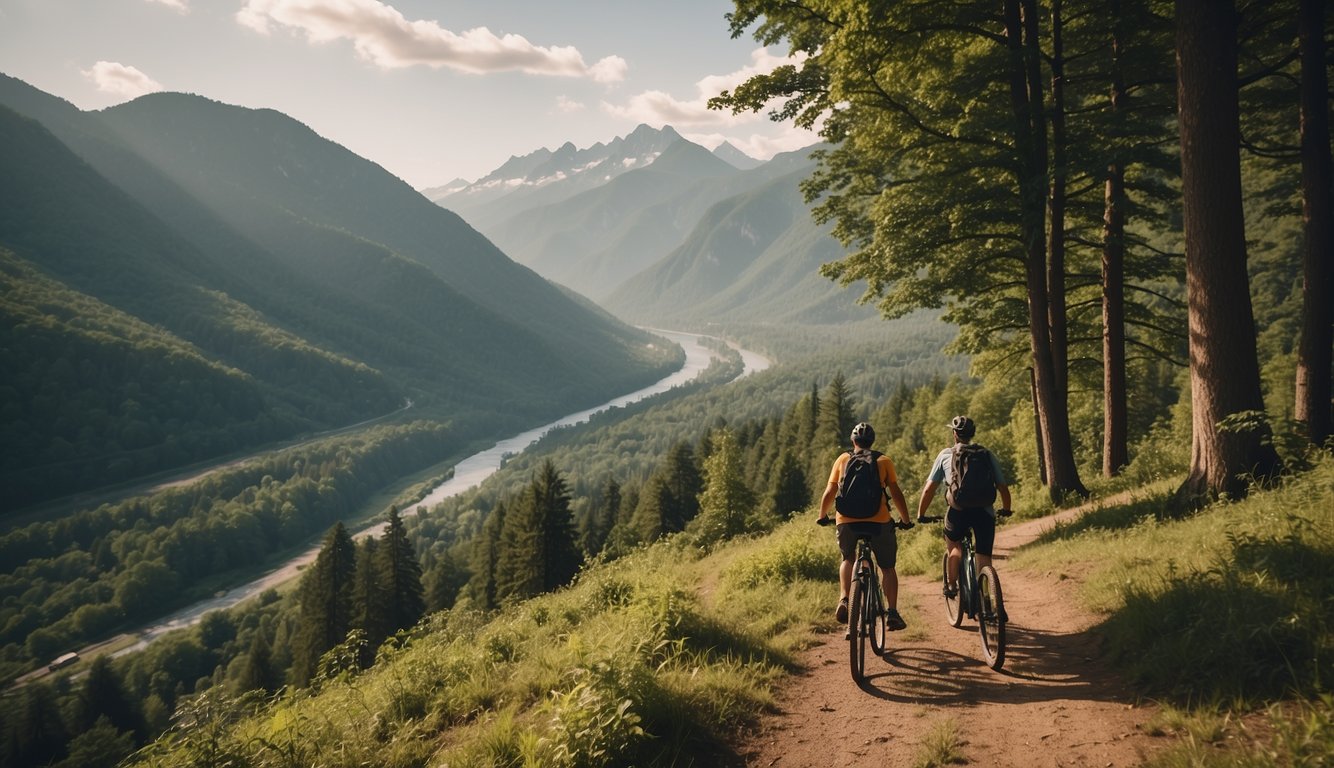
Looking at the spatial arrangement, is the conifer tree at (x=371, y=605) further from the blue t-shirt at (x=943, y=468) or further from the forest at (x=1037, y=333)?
the blue t-shirt at (x=943, y=468)

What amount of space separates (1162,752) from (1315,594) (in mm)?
1888

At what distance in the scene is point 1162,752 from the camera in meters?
3.93

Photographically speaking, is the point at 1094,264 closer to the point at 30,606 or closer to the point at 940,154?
the point at 940,154

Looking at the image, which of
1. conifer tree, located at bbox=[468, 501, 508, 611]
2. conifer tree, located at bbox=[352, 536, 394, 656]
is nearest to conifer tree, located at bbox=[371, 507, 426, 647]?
conifer tree, located at bbox=[352, 536, 394, 656]

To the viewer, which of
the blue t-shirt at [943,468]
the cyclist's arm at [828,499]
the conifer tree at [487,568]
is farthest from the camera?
the conifer tree at [487,568]

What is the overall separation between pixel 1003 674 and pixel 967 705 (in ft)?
2.84

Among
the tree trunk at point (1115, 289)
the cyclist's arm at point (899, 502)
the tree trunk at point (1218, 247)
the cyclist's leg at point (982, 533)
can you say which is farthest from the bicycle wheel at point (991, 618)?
the tree trunk at point (1115, 289)

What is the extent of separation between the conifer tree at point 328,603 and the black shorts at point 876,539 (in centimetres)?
4137

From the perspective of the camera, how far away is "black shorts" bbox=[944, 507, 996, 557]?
20.9 ft

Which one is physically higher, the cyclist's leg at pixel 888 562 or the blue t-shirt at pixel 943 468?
the blue t-shirt at pixel 943 468

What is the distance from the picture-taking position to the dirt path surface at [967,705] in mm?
4461

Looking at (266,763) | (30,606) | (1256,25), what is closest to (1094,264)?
(1256,25)

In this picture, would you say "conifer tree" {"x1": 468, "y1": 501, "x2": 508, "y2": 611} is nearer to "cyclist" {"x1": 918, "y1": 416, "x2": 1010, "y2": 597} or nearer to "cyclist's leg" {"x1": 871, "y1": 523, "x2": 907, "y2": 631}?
"cyclist's leg" {"x1": 871, "y1": 523, "x2": 907, "y2": 631}

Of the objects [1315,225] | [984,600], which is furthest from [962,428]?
[1315,225]
